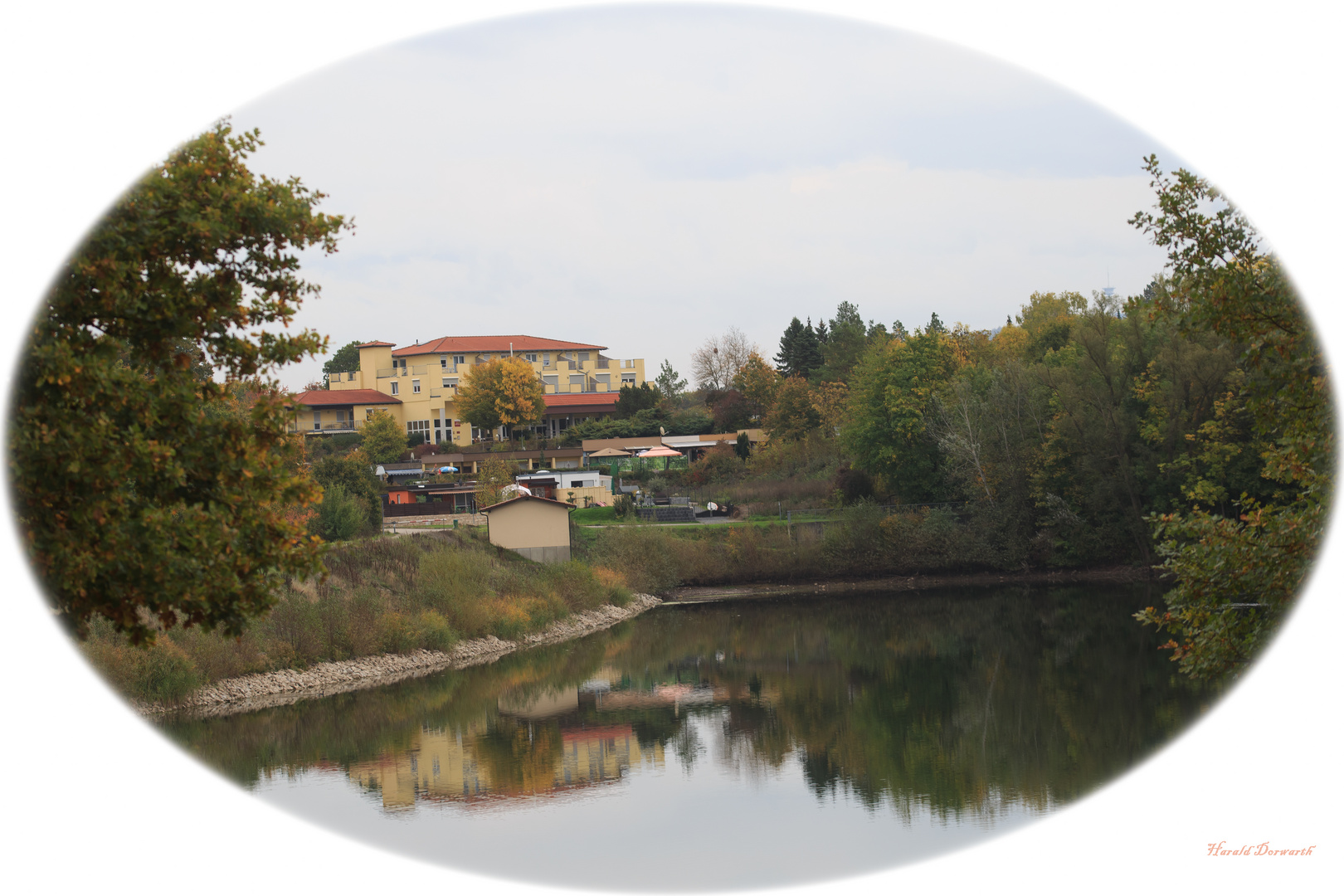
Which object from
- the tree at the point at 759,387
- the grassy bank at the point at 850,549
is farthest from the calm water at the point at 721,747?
the tree at the point at 759,387

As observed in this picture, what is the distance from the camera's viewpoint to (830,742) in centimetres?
1842

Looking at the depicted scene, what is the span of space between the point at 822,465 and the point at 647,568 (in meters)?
15.8

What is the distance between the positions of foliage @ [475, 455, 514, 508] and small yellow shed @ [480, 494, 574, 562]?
222 inches

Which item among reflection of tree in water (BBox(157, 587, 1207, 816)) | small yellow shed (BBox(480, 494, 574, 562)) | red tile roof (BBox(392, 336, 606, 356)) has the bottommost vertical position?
reflection of tree in water (BBox(157, 587, 1207, 816))

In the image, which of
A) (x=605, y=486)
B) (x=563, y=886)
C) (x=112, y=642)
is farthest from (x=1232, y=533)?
(x=605, y=486)

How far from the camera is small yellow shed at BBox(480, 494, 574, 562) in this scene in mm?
33844

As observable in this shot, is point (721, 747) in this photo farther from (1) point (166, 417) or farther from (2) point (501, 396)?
(2) point (501, 396)

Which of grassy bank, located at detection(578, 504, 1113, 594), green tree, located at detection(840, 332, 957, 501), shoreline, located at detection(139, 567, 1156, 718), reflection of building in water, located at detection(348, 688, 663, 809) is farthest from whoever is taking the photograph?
green tree, located at detection(840, 332, 957, 501)

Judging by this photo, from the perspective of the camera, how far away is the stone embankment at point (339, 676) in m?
20.2

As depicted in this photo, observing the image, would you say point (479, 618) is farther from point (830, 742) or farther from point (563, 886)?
point (563, 886)

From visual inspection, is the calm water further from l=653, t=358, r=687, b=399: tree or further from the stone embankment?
l=653, t=358, r=687, b=399: tree

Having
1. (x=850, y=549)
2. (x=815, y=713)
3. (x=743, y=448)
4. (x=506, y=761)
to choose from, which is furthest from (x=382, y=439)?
(x=506, y=761)

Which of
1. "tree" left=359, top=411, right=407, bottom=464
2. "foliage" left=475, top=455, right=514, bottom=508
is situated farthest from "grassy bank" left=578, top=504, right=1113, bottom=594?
"tree" left=359, top=411, right=407, bottom=464

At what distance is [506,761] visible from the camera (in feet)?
56.4
